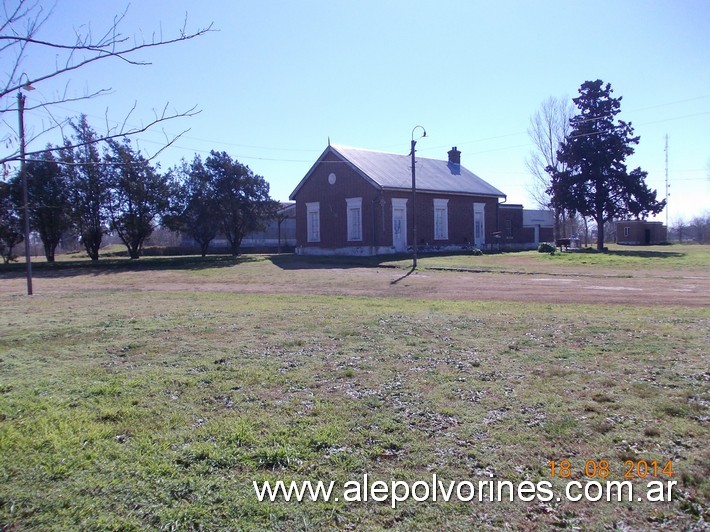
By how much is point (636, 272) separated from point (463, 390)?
20881mm

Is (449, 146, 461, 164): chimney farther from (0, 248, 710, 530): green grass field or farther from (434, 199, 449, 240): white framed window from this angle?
(0, 248, 710, 530): green grass field

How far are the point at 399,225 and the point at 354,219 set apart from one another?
9.84 ft

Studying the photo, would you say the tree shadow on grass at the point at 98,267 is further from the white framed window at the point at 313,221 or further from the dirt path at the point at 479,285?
the dirt path at the point at 479,285

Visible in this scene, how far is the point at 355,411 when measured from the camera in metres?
5.26

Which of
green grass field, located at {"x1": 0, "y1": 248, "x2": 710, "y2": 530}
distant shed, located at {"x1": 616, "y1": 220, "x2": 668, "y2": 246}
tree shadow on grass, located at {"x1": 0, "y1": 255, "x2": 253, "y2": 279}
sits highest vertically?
distant shed, located at {"x1": 616, "y1": 220, "x2": 668, "y2": 246}

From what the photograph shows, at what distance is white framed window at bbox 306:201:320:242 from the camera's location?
124ft

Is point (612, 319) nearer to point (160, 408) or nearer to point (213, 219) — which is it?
point (160, 408)

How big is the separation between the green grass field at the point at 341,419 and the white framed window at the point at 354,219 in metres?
25.4

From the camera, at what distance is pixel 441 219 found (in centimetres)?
3762

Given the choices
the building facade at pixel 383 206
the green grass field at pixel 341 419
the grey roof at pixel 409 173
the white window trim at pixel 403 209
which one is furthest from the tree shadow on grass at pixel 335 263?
the green grass field at pixel 341 419

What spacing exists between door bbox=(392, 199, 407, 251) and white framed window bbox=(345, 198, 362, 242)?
222 centimetres

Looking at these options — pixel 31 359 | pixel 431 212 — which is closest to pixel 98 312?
pixel 31 359
